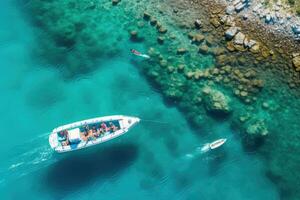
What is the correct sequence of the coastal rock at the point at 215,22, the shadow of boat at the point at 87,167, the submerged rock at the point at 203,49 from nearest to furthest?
the shadow of boat at the point at 87,167 → the submerged rock at the point at 203,49 → the coastal rock at the point at 215,22

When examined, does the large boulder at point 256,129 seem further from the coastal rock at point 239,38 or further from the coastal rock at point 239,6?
the coastal rock at point 239,6

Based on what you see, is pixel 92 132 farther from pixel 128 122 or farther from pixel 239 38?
pixel 239 38

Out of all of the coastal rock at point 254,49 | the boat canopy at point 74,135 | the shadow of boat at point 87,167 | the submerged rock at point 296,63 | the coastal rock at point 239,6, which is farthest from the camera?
the coastal rock at point 239,6

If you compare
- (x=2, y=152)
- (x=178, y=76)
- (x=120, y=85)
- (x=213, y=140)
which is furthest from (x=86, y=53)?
(x=213, y=140)

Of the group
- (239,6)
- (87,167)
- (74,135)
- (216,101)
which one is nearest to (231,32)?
(239,6)

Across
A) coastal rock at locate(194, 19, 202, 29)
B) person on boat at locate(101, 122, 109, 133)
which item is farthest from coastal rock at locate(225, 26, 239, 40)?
person on boat at locate(101, 122, 109, 133)

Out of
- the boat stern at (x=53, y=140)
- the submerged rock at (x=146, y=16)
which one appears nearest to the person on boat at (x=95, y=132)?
the boat stern at (x=53, y=140)

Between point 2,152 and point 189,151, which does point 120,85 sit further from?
point 2,152
